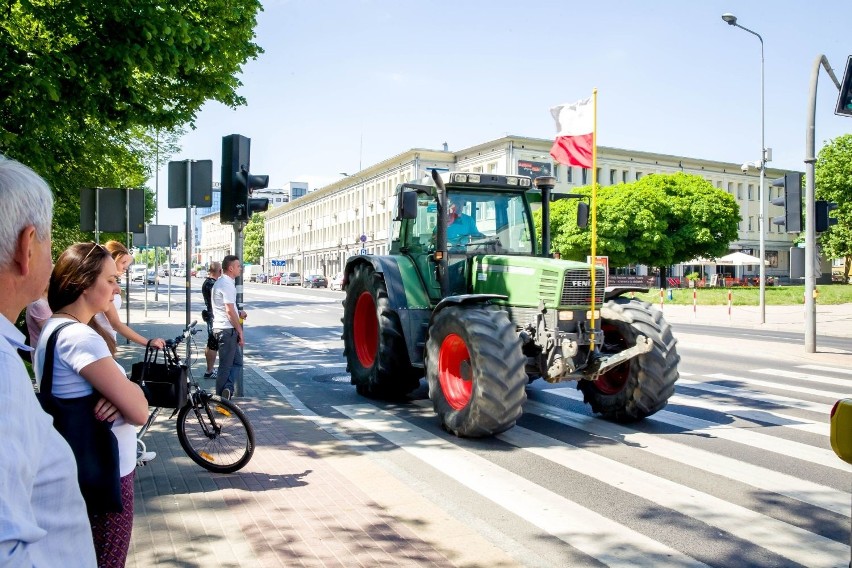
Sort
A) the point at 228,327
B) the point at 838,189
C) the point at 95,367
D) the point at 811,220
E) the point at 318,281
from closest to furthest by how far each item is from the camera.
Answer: the point at 95,367 < the point at 228,327 < the point at 811,220 < the point at 838,189 < the point at 318,281

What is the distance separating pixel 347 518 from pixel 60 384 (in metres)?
2.45

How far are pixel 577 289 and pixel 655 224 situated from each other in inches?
2137

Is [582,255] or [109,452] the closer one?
→ [109,452]

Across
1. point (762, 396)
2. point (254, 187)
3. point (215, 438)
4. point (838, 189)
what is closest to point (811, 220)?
point (762, 396)

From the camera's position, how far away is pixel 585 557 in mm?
4227

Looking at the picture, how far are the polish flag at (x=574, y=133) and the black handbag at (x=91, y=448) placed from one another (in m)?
6.00

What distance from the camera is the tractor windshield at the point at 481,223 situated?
8.65m

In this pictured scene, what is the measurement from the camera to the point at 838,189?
185ft

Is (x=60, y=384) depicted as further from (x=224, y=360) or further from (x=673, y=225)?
(x=673, y=225)

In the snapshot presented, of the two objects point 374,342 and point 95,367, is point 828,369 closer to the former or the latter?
point 374,342

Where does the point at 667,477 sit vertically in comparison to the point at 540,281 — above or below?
below

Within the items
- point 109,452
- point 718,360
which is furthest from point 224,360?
point 718,360

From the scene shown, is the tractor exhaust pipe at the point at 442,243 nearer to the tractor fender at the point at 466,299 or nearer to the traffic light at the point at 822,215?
the tractor fender at the point at 466,299

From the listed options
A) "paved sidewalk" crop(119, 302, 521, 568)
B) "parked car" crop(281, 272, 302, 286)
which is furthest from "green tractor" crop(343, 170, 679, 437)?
"parked car" crop(281, 272, 302, 286)
